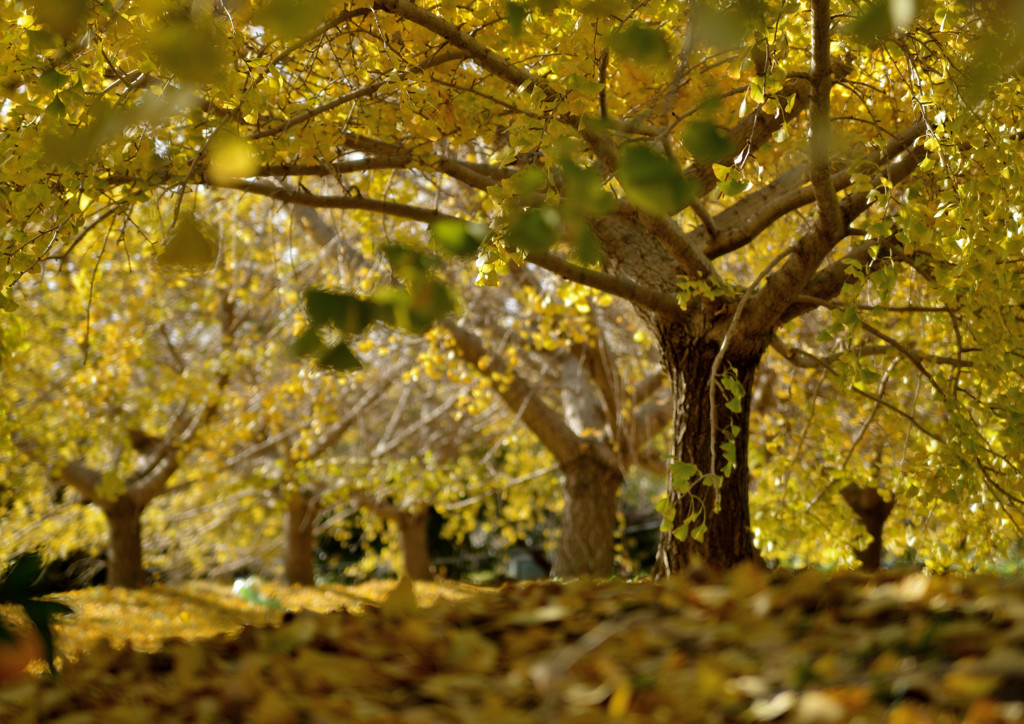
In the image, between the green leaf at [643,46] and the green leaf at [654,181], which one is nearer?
the green leaf at [654,181]

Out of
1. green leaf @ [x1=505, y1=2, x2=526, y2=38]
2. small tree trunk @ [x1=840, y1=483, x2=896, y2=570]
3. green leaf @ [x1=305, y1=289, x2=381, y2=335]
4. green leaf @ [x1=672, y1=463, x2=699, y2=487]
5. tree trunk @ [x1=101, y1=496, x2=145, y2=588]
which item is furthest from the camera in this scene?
tree trunk @ [x1=101, y1=496, x2=145, y2=588]

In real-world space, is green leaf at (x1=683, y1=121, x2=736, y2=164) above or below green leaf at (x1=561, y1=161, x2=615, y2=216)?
above

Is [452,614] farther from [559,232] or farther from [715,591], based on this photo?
[559,232]

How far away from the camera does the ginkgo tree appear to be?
2.43m

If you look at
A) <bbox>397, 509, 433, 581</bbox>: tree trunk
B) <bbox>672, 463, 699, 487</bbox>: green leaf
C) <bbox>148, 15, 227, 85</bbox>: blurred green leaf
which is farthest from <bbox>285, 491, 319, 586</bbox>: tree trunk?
<bbox>148, 15, 227, 85</bbox>: blurred green leaf

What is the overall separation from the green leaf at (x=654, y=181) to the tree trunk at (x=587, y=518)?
257 inches

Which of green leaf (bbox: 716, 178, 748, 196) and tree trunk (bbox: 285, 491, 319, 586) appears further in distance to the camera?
tree trunk (bbox: 285, 491, 319, 586)

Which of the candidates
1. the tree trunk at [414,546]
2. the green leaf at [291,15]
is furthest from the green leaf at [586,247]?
the tree trunk at [414,546]

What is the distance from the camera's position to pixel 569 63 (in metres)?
2.80

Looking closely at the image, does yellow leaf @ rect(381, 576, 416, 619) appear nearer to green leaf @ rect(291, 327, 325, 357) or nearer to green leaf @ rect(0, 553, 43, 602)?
green leaf @ rect(0, 553, 43, 602)

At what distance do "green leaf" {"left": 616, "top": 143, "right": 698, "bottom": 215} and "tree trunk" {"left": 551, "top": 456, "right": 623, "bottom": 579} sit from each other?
6538 millimetres

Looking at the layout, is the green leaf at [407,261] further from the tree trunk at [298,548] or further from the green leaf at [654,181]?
the tree trunk at [298,548]

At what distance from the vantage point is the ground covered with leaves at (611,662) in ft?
4.37

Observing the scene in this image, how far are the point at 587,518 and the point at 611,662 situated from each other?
241 inches
